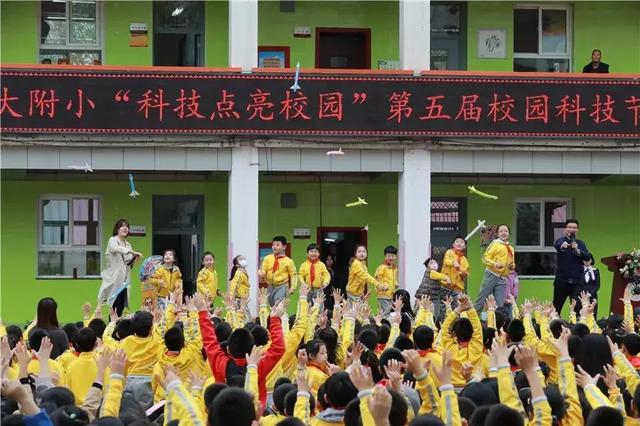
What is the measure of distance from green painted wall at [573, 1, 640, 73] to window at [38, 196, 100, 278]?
31.0 ft

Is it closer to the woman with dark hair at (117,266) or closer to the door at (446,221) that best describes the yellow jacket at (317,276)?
the woman with dark hair at (117,266)

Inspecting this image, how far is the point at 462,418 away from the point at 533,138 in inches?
565

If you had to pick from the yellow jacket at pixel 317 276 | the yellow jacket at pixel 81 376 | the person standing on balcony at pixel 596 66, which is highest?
the person standing on balcony at pixel 596 66

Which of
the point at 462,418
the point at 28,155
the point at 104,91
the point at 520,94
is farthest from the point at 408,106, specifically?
the point at 462,418

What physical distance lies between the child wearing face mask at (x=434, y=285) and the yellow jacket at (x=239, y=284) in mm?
2704

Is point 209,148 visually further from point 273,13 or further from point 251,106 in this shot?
point 273,13

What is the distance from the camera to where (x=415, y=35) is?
68.5 ft

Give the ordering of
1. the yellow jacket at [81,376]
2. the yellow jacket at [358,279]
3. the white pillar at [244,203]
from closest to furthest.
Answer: the yellow jacket at [81,376] → the yellow jacket at [358,279] → the white pillar at [244,203]

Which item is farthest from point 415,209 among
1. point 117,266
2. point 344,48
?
point 117,266

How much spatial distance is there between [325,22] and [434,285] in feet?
19.0

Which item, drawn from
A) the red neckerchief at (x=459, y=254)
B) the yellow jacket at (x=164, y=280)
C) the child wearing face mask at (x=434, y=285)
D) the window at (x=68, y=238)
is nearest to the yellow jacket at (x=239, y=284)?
the yellow jacket at (x=164, y=280)

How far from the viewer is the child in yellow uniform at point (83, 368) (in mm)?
9062

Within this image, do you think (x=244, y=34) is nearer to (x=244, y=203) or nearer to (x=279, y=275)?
(x=244, y=203)

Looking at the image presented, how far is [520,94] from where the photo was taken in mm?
20859
